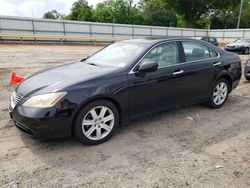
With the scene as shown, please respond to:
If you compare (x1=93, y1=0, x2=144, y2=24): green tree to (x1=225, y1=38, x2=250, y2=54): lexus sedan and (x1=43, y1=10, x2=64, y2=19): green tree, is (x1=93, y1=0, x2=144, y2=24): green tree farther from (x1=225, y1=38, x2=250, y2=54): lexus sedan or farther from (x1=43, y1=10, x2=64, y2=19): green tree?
(x1=43, y1=10, x2=64, y2=19): green tree

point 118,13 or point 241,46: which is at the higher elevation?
point 118,13

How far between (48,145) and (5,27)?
21928 mm

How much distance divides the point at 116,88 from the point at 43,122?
1148 millimetres

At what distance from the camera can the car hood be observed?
10.6 ft

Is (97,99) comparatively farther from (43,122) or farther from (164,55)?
(164,55)

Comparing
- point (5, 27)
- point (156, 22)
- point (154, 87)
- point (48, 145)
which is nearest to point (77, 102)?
point (48, 145)

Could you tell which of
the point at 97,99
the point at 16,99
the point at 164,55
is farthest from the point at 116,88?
the point at 16,99

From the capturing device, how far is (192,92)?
4.54 metres

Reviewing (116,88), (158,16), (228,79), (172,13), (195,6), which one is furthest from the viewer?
(158,16)

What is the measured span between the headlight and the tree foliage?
37616 mm

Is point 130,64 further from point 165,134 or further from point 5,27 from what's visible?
point 5,27

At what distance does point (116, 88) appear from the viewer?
11.4 feet

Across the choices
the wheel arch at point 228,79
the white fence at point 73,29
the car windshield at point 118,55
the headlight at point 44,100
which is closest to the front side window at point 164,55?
the car windshield at point 118,55

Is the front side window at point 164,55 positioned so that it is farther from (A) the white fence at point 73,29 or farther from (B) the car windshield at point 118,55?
(A) the white fence at point 73,29
